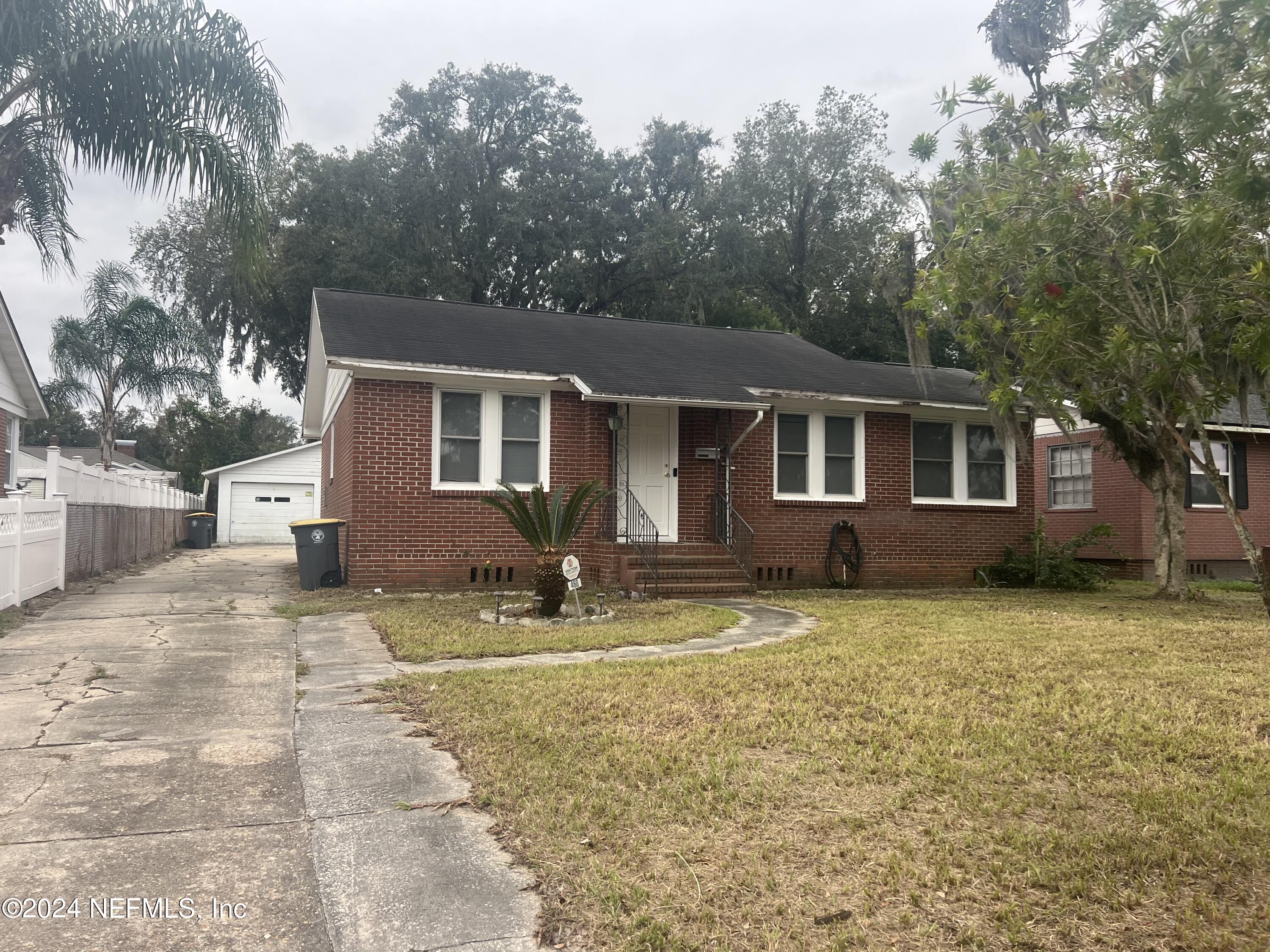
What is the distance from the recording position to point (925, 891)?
3.07m

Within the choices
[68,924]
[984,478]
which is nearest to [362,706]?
[68,924]

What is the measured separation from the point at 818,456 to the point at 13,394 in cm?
1587

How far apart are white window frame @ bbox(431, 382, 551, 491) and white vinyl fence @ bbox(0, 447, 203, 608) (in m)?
4.81

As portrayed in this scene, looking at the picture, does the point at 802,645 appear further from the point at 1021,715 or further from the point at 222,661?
the point at 222,661

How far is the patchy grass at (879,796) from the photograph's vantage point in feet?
9.49

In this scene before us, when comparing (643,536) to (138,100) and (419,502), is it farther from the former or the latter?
(138,100)

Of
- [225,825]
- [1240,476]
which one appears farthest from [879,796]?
[1240,476]

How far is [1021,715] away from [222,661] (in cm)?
594

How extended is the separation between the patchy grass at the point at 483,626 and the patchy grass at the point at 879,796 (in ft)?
3.51

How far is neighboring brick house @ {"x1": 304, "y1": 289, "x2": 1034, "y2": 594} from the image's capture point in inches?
501

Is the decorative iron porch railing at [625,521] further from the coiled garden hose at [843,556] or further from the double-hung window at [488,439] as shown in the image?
the coiled garden hose at [843,556]

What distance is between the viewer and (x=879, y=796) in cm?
399

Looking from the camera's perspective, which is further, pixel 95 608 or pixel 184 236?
pixel 184 236

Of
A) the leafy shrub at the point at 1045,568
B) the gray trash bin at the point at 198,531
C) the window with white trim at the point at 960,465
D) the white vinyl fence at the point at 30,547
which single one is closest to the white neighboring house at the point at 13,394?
the white vinyl fence at the point at 30,547
